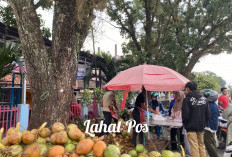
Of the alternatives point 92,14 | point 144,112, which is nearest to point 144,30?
point 92,14

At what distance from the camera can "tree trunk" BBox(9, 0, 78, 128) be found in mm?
3531

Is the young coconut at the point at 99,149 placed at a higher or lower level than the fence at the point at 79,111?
higher

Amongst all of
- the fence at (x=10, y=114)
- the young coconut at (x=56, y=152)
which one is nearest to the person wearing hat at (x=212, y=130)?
the young coconut at (x=56, y=152)

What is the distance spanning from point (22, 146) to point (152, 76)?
3048 millimetres

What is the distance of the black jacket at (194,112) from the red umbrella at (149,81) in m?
0.40

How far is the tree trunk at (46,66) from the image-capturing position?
3.53 meters

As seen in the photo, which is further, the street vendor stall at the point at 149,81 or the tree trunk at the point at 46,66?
the street vendor stall at the point at 149,81

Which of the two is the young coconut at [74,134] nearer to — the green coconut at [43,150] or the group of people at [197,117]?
the green coconut at [43,150]

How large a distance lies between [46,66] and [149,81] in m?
2.16

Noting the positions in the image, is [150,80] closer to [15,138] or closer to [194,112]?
Answer: [194,112]

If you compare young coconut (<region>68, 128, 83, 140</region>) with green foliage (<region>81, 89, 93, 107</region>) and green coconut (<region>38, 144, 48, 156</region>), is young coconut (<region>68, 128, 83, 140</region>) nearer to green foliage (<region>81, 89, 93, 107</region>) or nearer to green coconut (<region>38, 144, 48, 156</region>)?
green coconut (<region>38, 144, 48, 156</region>)

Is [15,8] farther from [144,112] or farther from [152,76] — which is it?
[144,112]

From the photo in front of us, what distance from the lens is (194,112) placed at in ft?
12.0

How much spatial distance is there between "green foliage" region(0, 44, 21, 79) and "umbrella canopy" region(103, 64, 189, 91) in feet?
7.27
